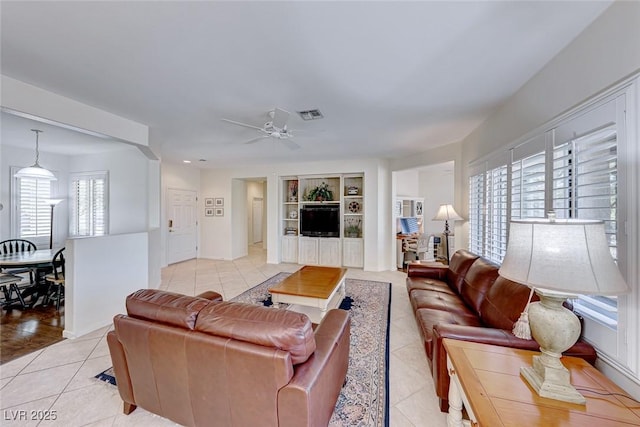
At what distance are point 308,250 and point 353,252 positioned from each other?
115 cm

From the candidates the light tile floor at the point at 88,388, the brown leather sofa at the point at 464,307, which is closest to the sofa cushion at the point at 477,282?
the brown leather sofa at the point at 464,307

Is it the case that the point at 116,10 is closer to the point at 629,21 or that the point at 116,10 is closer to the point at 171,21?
the point at 171,21

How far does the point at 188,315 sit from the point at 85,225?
5217 mm

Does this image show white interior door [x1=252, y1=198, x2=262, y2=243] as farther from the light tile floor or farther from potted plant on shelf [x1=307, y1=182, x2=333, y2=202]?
the light tile floor

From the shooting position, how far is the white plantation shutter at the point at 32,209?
4.32 m

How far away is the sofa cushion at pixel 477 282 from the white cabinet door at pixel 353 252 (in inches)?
119

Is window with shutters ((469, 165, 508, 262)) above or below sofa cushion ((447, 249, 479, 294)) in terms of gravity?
above

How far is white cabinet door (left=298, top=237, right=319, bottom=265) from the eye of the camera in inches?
239

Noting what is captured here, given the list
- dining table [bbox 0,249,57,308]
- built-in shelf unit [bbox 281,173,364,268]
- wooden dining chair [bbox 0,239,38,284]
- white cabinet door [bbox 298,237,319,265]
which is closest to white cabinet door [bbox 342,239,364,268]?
built-in shelf unit [bbox 281,173,364,268]

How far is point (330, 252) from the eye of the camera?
235 inches

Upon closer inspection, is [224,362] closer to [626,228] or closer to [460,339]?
[460,339]

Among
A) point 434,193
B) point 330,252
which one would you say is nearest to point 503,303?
point 330,252

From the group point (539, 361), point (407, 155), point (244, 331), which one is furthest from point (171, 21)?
point (407, 155)

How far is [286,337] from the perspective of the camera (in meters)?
1.18
